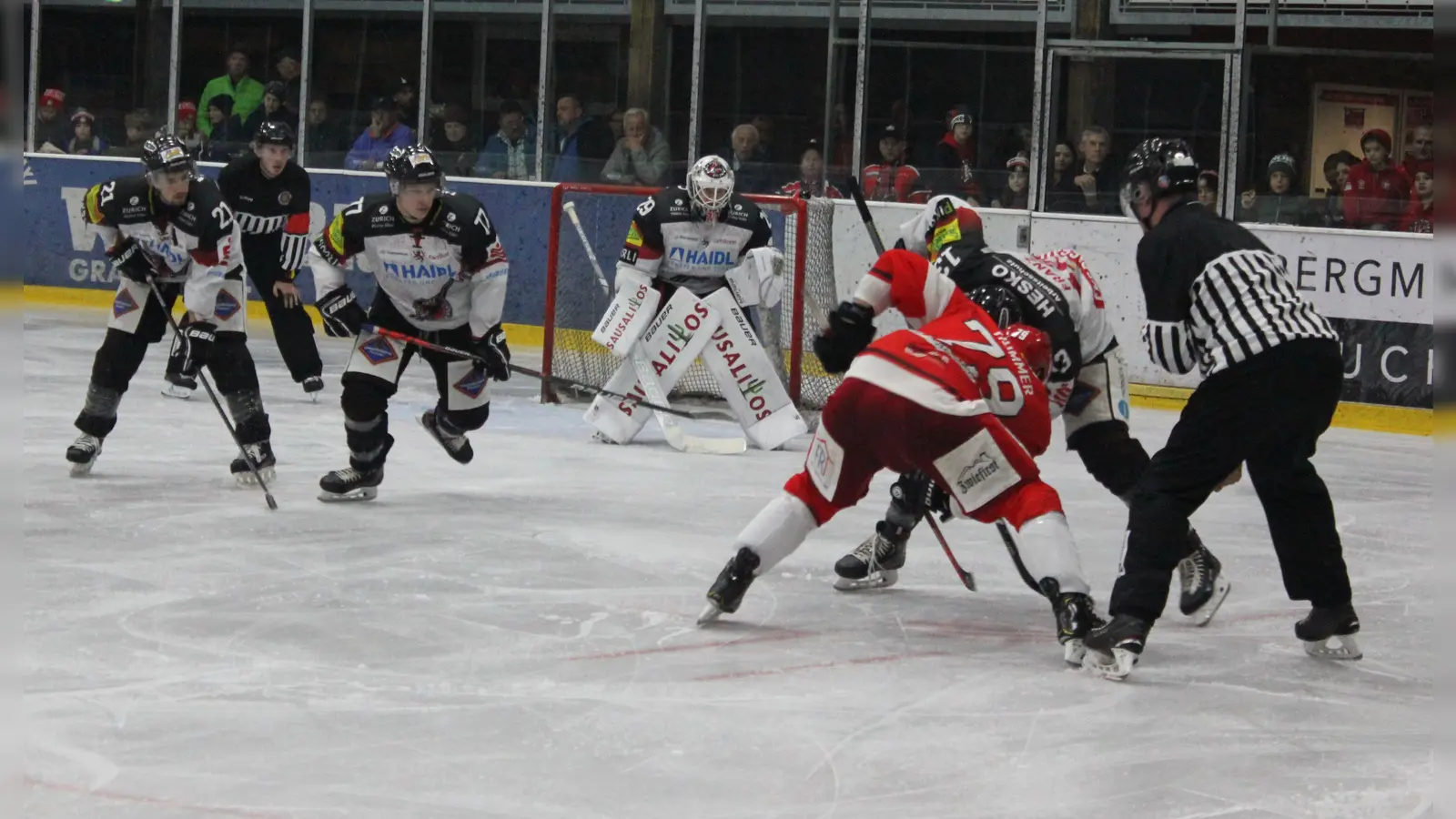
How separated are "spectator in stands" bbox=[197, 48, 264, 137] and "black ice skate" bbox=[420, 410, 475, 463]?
6864 millimetres

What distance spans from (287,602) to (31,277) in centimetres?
886

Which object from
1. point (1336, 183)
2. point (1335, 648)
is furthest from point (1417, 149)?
point (1335, 648)

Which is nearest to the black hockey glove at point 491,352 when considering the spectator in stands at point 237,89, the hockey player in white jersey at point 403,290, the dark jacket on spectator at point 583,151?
the hockey player in white jersey at point 403,290

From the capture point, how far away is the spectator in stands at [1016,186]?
9844mm

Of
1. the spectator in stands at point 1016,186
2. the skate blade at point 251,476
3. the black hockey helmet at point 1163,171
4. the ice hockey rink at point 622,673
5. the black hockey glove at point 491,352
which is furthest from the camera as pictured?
the spectator in stands at point 1016,186

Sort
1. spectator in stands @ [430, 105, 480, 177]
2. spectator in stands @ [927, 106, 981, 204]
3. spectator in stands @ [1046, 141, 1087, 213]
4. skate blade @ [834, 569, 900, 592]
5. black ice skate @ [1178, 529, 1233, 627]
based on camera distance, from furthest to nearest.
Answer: spectator in stands @ [430, 105, 480, 177] → spectator in stands @ [927, 106, 981, 204] → spectator in stands @ [1046, 141, 1087, 213] → skate blade @ [834, 569, 900, 592] → black ice skate @ [1178, 529, 1233, 627]

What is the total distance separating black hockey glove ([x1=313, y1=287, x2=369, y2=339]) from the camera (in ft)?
18.6

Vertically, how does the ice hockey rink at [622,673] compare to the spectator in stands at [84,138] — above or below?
below

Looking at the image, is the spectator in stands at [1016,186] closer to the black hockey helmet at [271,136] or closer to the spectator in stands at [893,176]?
the spectator in stands at [893,176]

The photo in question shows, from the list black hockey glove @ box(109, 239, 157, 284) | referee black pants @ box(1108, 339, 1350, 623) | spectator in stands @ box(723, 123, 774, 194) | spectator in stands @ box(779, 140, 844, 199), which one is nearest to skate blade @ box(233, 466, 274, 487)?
black hockey glove @ box(109, 239, 157, 284)

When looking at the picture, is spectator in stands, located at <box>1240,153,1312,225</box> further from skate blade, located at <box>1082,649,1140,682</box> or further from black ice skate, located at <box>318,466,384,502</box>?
skate blade, located at <box>1082,649,1140,682</box>

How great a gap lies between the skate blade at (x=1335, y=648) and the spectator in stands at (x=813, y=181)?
6.58m

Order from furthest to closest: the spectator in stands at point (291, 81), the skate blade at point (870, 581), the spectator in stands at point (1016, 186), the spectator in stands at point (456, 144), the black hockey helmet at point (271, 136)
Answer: the spectator in stands at point (291, 81)
the spectator in stands at point (456, 144)
the spectator in stands at point (1016, 186)
the black hockey helmet at point (271, 136)
the skate blade at point (870, 581)

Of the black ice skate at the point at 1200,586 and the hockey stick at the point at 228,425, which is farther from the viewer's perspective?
the hockey stick at the point at 228,425
